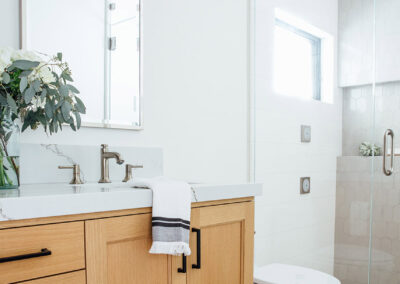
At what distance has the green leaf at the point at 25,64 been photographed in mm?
1065

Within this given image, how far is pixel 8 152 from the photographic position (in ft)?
3.85

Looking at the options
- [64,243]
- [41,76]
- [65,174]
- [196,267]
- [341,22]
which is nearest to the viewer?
[64,243]

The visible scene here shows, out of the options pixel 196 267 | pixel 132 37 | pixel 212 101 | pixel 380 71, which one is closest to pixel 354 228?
pixel 380 71

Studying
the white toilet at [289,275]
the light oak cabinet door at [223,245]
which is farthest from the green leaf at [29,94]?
the white toilet at [289,275]

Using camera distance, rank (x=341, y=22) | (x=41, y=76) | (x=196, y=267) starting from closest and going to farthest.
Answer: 1. (x=41, y=76)
2. (x=196, y=267)
3. (x=341, y=22)

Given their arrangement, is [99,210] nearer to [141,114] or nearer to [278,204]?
[141,114]

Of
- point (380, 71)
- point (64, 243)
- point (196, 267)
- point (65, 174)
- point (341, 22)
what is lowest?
point (196, 267)

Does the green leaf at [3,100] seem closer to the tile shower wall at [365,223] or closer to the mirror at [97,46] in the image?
the mirror at [97,46]

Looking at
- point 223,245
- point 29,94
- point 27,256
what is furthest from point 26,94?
point 223,245

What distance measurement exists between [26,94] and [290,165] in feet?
5.58

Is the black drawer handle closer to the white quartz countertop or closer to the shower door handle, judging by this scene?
the white quartz countertop

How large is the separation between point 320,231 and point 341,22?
1.27 meters

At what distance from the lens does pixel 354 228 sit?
7.13ft

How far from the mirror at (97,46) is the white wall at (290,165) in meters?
0.90
